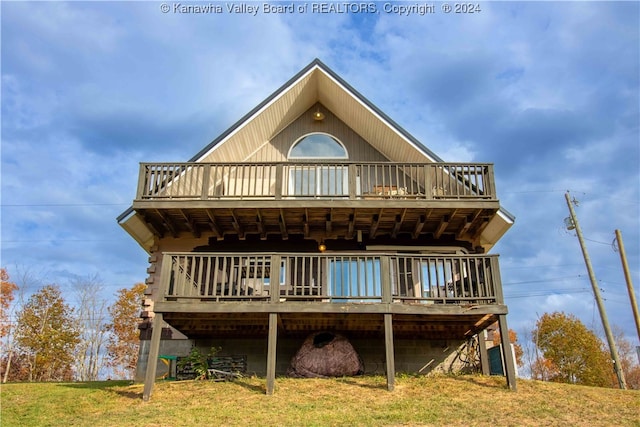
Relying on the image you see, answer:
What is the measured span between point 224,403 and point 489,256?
6.73m

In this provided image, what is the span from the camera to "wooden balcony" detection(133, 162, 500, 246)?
1257 centimetres

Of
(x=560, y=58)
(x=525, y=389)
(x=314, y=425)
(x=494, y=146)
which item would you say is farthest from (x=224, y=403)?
(x=494, y=146)

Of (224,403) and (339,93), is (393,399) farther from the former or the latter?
(339,93)

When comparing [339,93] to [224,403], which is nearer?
[224,403]

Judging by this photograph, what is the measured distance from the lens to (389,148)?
50.1ft

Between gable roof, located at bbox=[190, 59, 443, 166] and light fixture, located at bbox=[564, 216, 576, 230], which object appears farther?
light fixture, located at bbox=[564, 216, 576, 230]

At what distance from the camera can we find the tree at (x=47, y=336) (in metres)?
29.9

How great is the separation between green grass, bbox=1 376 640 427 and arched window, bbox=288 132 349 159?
7.36m

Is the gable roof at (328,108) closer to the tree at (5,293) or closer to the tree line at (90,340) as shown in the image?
the tree line at (90,340)

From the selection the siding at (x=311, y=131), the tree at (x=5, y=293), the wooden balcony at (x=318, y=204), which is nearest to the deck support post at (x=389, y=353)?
the wooden balcony at (x=318, y=204)

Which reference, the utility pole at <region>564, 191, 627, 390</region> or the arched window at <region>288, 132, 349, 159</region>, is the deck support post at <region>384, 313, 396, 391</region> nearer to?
the arched window at <region>288, 132, 349, 159</region>

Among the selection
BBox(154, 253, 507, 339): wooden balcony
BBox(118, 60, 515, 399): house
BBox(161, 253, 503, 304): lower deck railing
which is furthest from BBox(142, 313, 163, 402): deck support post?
BBox(161, 253, 503, 304): lower deck railing

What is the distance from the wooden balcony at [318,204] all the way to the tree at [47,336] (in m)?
21.5

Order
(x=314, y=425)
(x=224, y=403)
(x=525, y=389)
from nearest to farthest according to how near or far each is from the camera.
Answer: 1. (x=314, y=425)
2. (x=224, y=403)
3. (x=525, y=389)
